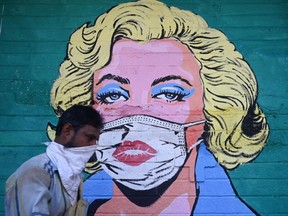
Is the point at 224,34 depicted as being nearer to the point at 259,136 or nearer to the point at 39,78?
the point at 259,136

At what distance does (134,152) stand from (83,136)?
170 cm

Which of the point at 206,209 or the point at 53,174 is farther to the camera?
the point at 206,209

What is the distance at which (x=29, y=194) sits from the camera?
7.38ft

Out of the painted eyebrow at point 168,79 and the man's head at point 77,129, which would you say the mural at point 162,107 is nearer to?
the painted eyebrow at point 168,79

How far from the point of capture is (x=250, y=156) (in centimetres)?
416

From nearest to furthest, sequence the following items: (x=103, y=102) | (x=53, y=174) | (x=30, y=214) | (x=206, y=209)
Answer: (x=30, y=214) < (x=53, y=174) < (x=206, y=209) < (x=103, y=102)

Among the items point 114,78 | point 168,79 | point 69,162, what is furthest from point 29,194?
point 168,79

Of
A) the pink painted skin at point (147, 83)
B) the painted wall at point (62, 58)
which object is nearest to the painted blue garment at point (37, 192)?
the pink painted skin at point (147, 83)

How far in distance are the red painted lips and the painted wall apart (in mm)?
589

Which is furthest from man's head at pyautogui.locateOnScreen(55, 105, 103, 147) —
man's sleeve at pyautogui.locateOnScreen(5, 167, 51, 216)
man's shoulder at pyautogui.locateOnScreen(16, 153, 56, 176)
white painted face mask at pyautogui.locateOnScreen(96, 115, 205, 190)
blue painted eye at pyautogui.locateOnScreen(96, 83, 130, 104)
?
blue painted eye at pyautogui.locateOnScreen(96, 83, 130, 104)

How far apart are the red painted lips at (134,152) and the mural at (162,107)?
0.03 ft

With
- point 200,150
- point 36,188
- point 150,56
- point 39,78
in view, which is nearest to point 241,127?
point 200,150

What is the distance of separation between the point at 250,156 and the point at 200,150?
0.50m

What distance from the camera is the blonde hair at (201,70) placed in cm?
421
